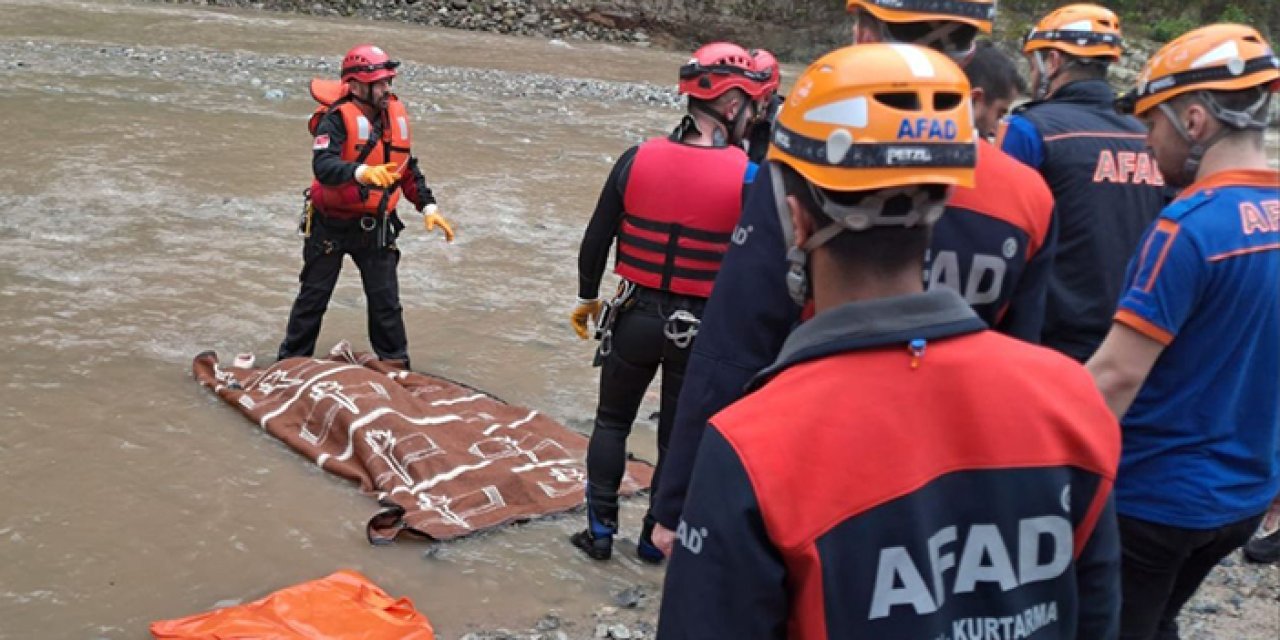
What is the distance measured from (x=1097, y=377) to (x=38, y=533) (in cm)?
407

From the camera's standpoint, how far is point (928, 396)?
158 cm

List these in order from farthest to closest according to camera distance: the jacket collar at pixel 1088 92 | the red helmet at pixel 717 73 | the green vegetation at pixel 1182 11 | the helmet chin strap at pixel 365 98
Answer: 1. the green vegetation at pixel 1182 11
2. the helmet chin strap at pixel 365 98
3. the red helmet at pixel 717 73
4. the jacket collar at pixel 1088 92

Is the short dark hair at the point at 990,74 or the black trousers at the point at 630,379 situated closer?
the short dark hair at the point at 990,74

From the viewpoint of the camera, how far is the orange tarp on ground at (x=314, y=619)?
3979 millimetres

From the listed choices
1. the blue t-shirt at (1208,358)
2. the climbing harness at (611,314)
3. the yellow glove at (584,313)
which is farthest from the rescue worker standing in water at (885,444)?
the yellow glove at (584,313)

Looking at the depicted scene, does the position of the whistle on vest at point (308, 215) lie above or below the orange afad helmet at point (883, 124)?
below

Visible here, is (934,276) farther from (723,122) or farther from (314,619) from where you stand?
(314,619)

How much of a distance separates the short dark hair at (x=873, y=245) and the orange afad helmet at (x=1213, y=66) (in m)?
1.47

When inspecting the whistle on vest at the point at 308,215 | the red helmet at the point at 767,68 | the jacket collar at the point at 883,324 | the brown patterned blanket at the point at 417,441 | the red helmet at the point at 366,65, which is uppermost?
the red helmet at the point at 767,68

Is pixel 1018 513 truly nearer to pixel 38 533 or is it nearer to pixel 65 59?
pixel 38 533

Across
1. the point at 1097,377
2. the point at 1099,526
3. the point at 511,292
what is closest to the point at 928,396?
the point at 1099,526

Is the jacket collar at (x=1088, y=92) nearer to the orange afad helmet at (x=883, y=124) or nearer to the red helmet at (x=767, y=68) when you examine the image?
the red helmet at (x=767, y=68)

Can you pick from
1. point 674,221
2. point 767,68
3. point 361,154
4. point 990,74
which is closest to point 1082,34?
point 990,74

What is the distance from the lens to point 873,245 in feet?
5.45
